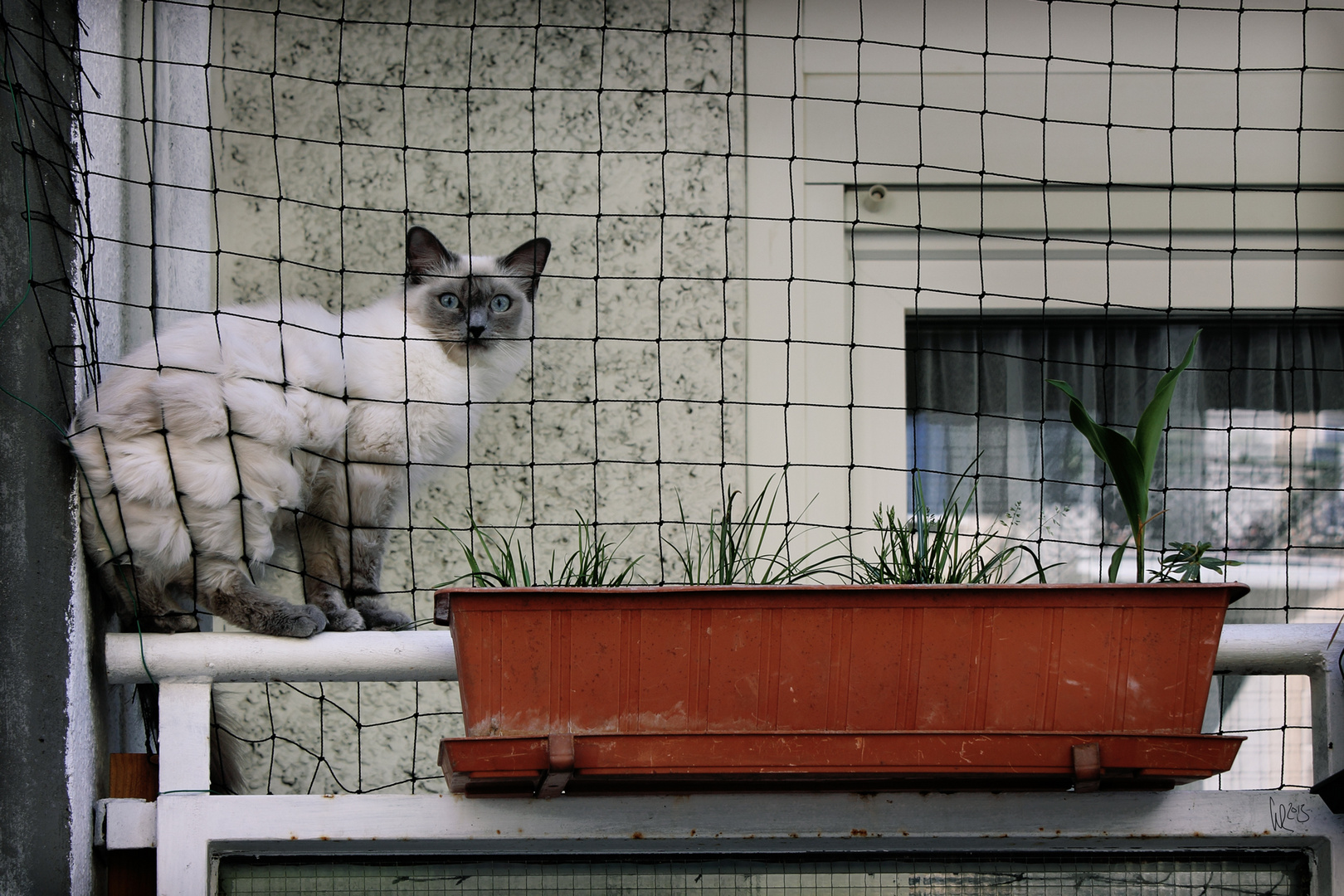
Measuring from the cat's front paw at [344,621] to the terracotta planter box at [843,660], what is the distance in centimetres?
55

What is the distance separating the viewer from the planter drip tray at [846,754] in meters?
1.21

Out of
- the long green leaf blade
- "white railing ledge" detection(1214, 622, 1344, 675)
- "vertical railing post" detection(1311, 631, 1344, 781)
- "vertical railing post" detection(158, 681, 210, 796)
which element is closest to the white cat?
"vertical railing post" detection(158, 681, 210, 796)

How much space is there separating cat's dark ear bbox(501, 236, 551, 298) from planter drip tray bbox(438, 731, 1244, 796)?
1.18 m

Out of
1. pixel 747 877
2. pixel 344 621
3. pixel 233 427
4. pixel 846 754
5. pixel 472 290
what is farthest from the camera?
pixel 472 290

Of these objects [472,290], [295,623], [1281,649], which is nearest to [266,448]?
[295,623]

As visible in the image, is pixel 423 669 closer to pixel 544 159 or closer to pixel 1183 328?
pixel 544 159

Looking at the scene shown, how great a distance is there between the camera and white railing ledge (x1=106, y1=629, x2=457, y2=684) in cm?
148

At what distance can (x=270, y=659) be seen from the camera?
1491 millimetres

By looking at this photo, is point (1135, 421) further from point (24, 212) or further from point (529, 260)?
point (24, 212)

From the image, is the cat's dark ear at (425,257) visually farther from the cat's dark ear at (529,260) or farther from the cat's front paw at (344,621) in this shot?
the cat's front paw at (344,621)

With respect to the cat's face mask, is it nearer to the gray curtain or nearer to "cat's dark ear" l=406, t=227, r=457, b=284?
"cat's dark ear" l=406, t=227, r=457, b=284

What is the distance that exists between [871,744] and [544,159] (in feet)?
5.37

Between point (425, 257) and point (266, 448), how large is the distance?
2.06 feet

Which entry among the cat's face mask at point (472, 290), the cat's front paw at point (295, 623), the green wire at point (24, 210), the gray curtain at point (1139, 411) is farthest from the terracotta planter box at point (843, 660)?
the gray curtain at point (1139, 411)
